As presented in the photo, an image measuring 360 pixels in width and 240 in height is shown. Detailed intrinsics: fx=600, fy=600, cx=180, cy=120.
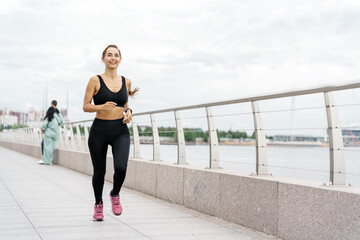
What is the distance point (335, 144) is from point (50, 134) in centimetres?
1612

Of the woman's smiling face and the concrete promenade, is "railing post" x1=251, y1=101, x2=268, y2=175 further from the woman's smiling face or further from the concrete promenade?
the woman's smiling face

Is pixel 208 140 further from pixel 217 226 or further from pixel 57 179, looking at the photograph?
pixel 57 179

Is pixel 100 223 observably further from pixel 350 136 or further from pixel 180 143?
pixel 350 136

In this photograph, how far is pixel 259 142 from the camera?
252 inches

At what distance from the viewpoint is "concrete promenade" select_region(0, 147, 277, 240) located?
5898 mm

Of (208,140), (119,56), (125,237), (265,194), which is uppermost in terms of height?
(119,56)

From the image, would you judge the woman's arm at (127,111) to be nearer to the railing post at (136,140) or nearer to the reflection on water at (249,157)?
the reflection on water at (249,157)

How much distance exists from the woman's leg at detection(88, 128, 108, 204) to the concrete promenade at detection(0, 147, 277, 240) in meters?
0.39

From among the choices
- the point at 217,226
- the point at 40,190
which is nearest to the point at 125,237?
the point at 217,226

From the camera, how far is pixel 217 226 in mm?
6523

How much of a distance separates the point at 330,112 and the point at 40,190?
6.56m

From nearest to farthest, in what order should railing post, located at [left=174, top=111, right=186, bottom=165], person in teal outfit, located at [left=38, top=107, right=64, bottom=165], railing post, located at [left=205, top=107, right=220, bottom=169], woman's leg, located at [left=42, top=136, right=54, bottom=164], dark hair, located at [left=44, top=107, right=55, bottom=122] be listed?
railing post, located at [left=205, top=107, right=220, bottom=169] → railing post, located at [left=174, top=111, right=186, bottom=165] → dark hair, located at [left=44, top=107, right=55, bottom=122] → person in teal outfit, located at [left=38, top=107, right=64, bottom=165] → woman's leg, located at [left=42, top=136, right=54, bottom=164]

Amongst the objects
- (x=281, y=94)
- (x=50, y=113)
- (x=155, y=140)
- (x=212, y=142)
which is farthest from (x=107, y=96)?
(x=50, y=113)

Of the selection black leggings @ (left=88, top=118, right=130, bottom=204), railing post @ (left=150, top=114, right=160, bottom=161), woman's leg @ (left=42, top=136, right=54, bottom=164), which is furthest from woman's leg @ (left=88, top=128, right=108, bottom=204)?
woman's leg @ (left=42, top=136, right=54, bottom=164)
